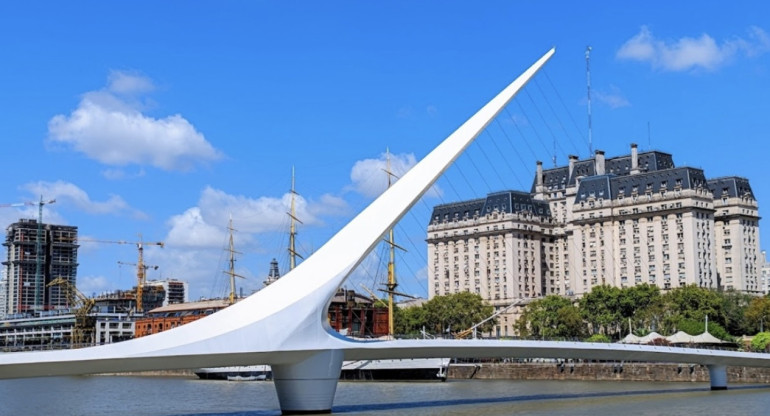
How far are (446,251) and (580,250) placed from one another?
1904 centimetres

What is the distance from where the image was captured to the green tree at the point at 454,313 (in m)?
94.4

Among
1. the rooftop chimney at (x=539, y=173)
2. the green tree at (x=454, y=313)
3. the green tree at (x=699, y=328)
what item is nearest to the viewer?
the green tree at (x=699, y=328)

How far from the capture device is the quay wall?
5378 centimetres

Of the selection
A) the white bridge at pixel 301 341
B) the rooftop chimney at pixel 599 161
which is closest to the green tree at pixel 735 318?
the rooftop chimney at pixel 599 161

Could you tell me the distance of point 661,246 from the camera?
327 feet

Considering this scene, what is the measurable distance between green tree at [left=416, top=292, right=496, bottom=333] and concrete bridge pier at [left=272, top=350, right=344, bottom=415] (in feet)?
211

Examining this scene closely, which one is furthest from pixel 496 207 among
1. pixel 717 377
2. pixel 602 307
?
pixel 717 377

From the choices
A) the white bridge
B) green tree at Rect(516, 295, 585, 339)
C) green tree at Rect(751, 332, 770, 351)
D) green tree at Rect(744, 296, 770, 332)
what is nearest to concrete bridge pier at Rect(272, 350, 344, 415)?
the white bridge

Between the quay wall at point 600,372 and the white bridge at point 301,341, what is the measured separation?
21.7 metres

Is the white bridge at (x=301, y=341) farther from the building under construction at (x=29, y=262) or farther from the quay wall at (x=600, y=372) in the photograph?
the building under construction at (x=29, y=262)

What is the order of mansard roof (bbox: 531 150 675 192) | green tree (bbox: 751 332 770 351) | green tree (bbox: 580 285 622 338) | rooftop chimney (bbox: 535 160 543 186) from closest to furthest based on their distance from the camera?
green tree (bbox: 751 332 770 351) < green tree (bbox: 580 285 622 338) < mansard roof (bbox: 531 150 675 192) < rooftop chimney (bbox: 535 160 543 186)

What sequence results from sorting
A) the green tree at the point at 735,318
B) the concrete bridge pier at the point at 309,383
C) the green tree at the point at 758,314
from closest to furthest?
the concrete bridge pier at the point at 309,383
the green tree at the point at 758,314
the green tree at the point at 735,318

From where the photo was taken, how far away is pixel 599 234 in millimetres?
105438

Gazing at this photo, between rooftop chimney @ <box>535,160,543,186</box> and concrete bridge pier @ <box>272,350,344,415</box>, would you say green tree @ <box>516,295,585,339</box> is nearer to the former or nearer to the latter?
rooftop chimney @ <box>535,160,543,186</box>
